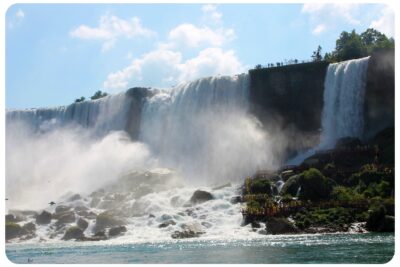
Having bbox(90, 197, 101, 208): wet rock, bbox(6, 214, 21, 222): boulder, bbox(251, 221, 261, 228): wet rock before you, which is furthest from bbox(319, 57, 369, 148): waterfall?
bbox(6, 214, 21, 222): boulder

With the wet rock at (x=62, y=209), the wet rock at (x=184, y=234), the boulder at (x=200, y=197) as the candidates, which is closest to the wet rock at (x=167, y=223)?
the wet rock at (x=184, y=234)

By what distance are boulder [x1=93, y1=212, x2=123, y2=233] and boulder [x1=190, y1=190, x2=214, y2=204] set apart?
15.0 ft

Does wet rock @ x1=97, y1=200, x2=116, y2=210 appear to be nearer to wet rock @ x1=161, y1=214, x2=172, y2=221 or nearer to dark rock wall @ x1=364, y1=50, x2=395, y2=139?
wet rock @ x1=161, y1=214, x2=172, y2=221

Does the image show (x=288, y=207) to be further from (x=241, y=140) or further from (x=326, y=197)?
(x=241, y=140)

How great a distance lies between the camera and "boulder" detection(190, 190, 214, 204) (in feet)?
113

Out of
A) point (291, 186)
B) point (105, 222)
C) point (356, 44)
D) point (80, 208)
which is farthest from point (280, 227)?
point (356, 44)

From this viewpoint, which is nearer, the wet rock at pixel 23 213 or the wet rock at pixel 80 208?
the wet rock at pixel 80 208

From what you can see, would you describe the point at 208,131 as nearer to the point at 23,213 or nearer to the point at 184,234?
the point at 23,213

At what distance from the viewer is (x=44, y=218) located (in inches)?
1423

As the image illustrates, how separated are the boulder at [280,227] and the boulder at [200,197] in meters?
6.54

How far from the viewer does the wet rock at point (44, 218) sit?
118 ft

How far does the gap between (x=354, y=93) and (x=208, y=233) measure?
1677cm

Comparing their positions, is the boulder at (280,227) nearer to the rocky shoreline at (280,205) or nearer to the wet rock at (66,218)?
the rocky shoreline at (280,205)

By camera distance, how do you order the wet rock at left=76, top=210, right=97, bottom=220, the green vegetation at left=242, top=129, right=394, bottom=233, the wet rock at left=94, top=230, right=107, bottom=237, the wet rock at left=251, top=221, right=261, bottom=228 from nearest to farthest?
the green vegetation at left=242, top=129, right=394, bottom=233 < the wet rock at left=251, top=221, right=261, bottom=228 < the wet rock at left=94, top=230, right=107, bottom=237 < the wet rock at left=76, top=210, right=97, bottom=220
